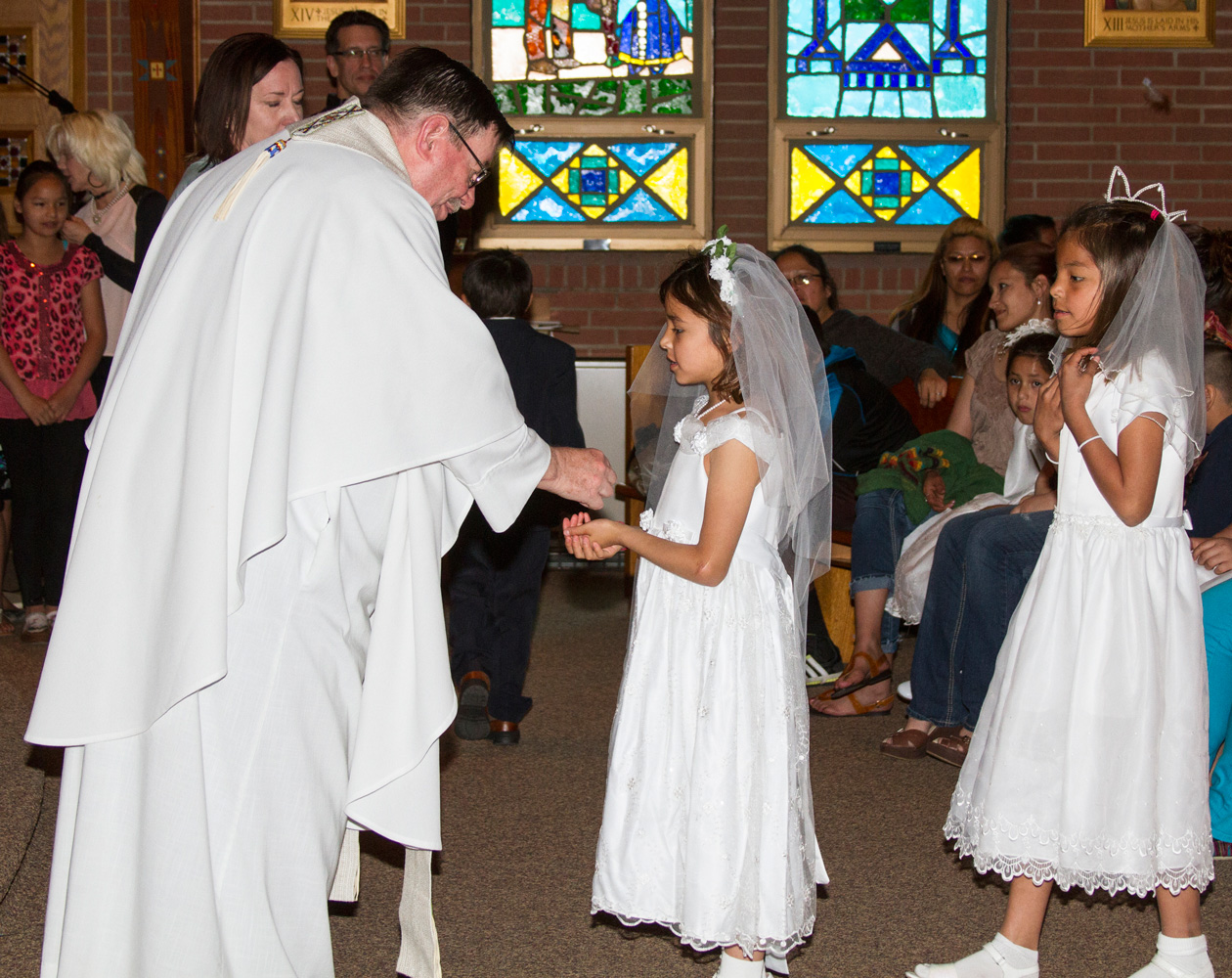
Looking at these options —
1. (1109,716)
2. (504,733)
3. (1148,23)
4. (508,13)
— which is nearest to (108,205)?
(504,733)

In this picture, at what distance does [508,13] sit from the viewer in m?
7.55

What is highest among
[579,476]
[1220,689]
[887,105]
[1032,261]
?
[887,105]

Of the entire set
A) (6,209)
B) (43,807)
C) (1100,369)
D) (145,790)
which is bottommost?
(43,807)

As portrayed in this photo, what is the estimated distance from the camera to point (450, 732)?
175 inches

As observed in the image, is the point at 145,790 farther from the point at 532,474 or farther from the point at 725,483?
the point at 725,483

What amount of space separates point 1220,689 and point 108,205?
15.3 ft

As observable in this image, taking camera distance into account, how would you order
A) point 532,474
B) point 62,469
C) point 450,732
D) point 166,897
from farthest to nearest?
point 62,469
point 450,732
point 532,474
point 166,897

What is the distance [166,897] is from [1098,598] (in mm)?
1907

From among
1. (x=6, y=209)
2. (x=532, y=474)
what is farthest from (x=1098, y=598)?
(x=6, y=209)

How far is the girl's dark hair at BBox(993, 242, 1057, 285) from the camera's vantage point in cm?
473

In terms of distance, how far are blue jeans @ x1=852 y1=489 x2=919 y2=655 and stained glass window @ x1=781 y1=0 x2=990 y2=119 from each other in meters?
3.60

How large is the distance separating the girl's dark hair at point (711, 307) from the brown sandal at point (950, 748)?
187 cm

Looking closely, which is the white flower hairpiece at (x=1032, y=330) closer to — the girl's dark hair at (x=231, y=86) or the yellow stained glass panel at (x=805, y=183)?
the girl's dark hair at (x=231, y=86)

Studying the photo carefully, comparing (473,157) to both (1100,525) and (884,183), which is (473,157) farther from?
(884,183)
